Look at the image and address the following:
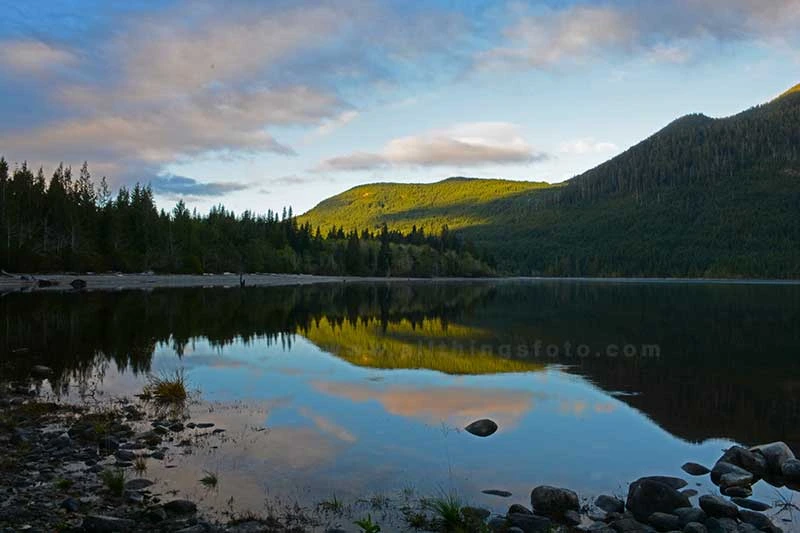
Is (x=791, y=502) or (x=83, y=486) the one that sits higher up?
(x=83, y=486)

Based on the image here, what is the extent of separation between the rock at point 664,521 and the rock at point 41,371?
21.6 metres

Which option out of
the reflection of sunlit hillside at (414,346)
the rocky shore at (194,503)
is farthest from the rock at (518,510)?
the reflection of sunlit hillside at (414,346)

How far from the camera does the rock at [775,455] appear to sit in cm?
1404

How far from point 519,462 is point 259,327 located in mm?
32775

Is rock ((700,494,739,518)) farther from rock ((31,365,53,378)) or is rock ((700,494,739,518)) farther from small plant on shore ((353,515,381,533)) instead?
rock ((31,365,53,378))

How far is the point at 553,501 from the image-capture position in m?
11.5

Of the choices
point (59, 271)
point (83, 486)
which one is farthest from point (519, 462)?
point (59, 271)

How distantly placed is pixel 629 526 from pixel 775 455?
622 centimetres

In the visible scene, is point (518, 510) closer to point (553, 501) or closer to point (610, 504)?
point (553, 501)

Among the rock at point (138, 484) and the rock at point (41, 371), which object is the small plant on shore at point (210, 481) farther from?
the rock at point (41, 371)

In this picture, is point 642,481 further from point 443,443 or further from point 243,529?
point 243,529

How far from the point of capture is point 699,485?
13328 mm

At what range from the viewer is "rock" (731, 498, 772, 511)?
1195cm

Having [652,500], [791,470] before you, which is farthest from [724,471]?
[652,500]
